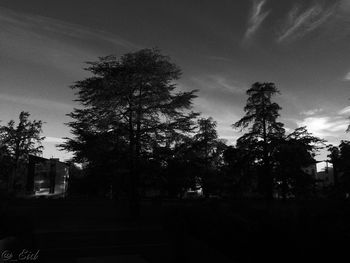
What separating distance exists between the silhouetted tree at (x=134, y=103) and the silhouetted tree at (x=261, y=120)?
1034cm

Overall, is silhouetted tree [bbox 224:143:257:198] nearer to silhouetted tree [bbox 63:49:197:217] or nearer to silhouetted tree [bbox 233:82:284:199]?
silhouetted tree [bbox 233:82:284:199]

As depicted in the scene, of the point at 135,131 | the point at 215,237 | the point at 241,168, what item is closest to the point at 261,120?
the point at 241,168

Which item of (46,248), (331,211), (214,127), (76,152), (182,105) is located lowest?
(46,248)

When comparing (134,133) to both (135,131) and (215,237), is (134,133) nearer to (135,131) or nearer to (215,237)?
(135,131)

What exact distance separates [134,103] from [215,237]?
42.3 feet

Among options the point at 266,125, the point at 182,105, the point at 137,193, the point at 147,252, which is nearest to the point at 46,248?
the point at 147,252

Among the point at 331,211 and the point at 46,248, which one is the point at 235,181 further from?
the point at 331,211

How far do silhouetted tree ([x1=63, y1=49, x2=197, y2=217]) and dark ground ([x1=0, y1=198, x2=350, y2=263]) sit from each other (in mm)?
5960

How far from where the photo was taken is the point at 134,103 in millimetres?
20859

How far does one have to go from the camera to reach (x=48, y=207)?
25.8 meters

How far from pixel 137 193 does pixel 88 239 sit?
23.6ft

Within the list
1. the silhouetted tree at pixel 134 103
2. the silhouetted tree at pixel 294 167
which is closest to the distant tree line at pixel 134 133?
the silhouetted tree at pixel 134 103

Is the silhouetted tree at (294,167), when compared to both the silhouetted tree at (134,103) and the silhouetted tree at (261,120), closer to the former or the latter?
the silhouetted tree at (261,120)

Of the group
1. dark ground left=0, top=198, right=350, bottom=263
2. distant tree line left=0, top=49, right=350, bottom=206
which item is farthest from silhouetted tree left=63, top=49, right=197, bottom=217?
dark ground left=0, top=198, right=350, bottom=263
